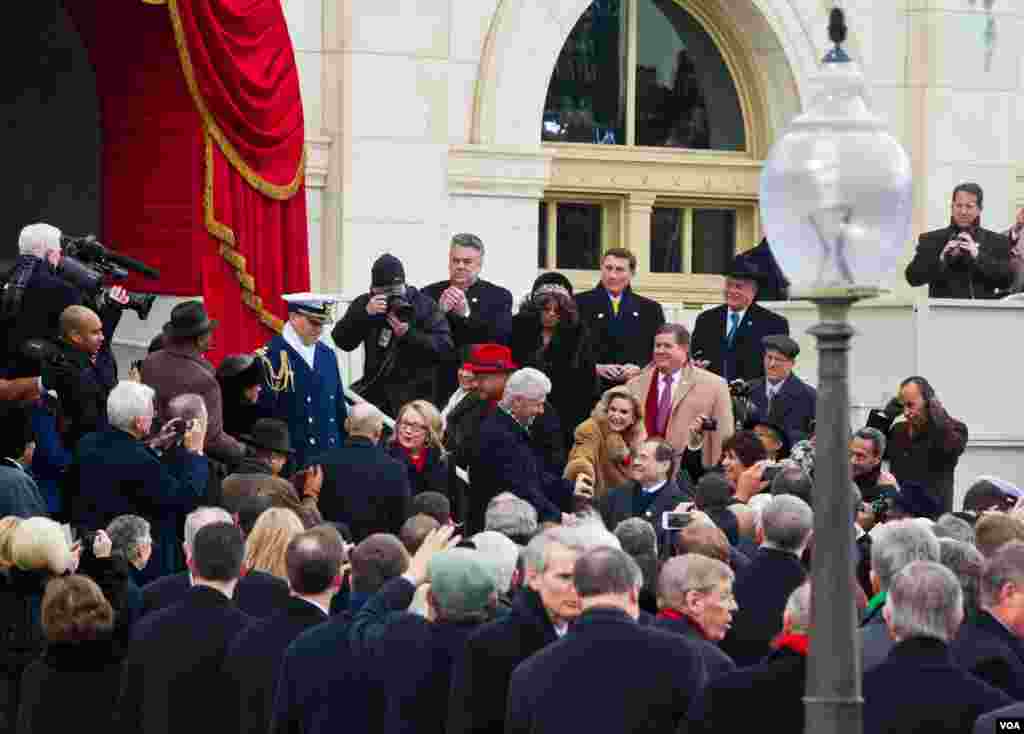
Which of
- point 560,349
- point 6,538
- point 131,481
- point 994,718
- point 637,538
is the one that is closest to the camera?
point 994,718

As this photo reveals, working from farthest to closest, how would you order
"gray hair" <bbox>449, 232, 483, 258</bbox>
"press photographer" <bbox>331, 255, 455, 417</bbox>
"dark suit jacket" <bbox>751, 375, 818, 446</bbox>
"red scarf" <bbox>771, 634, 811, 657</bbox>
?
"gray hair" <bbox>449, 232, 483, 258</bbox> < "dark suit jacket" <bbox>751, 375, 818, 446</bbox> < "press photographer" <bbox>331, 255, 455, 417</bbox> < "red scarf" <bbox>771, 634, 811, 657</bbox>

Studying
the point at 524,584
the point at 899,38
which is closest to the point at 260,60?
the point at 899,38

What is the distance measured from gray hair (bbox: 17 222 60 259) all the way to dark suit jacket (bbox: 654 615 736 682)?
6044mm

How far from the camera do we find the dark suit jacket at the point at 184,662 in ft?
36.9

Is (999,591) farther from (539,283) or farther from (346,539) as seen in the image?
(539,283)

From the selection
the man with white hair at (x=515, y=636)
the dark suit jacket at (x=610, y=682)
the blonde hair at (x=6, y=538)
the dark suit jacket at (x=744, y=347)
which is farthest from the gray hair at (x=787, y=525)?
the dark suit jacket at (x=744, y=347)

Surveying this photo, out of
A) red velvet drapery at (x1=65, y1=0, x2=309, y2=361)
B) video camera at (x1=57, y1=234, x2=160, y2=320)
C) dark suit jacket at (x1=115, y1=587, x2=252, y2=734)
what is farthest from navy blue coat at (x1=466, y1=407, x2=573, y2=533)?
dark suit jacket at (x1=115, y1=587, x2=252, y2=734)

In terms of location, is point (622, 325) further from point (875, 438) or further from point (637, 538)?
point (637, 538)

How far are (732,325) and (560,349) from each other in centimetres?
146

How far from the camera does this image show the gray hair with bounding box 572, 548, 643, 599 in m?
9.80

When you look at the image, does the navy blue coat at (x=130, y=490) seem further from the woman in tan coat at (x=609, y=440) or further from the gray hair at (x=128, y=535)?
the woman in tan coat at (x=609, y=440)

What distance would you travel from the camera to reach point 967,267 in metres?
19.7

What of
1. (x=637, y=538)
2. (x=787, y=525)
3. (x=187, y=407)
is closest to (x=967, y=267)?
(x=187, y=407)

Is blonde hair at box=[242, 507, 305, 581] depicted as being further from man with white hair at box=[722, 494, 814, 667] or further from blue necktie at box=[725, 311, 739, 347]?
blue necktie at box=[725, 311, 739, 347]
